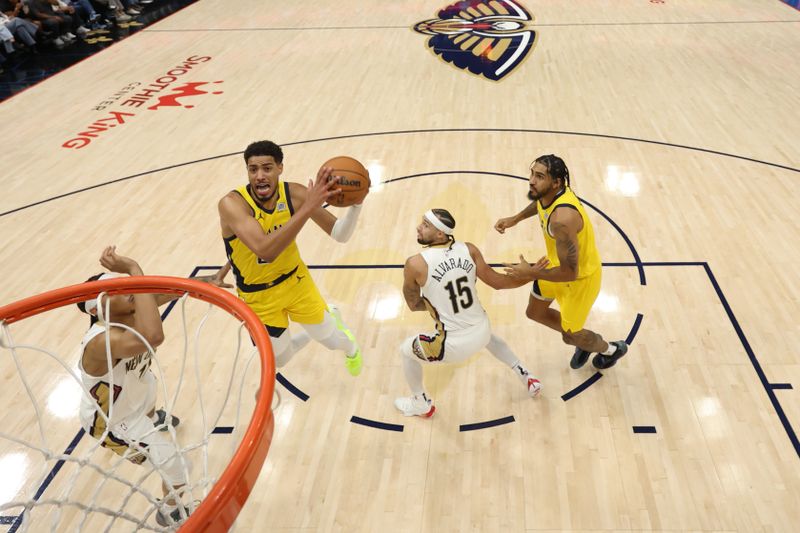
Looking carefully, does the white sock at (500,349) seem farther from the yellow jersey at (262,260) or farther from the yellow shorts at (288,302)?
the yellow jersey at (262,260)

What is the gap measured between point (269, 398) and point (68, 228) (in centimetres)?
556

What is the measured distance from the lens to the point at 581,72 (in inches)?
421

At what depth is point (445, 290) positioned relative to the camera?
12.1 ft

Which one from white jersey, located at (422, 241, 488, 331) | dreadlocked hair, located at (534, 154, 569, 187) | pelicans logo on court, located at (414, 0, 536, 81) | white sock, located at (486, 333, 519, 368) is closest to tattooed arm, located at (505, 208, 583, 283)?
dreadlocked hair, located at (534, 154, 569, 187)

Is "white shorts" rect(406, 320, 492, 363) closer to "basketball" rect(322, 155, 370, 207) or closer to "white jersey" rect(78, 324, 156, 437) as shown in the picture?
"basketball" rect(322, 155, 370, 207)

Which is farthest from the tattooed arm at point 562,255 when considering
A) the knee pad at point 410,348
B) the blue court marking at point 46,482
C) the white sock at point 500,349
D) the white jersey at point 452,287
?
the blue court marking at point 46,482

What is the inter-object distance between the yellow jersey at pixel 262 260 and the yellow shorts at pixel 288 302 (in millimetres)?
44

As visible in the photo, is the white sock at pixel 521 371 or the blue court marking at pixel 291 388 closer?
the white sock at pixel 521 371

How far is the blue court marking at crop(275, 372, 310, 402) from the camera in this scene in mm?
4605

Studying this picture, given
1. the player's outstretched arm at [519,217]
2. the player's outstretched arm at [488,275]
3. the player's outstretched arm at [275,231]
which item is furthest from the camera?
the player's outstretched arm at [519,217]

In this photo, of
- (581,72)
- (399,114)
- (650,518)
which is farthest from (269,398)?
(581,72)

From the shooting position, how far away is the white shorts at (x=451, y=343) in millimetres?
3830

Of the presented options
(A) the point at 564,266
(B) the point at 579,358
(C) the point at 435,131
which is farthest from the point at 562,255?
(C) the point at 435,131

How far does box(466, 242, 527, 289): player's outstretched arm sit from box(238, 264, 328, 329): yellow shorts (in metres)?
1.08
